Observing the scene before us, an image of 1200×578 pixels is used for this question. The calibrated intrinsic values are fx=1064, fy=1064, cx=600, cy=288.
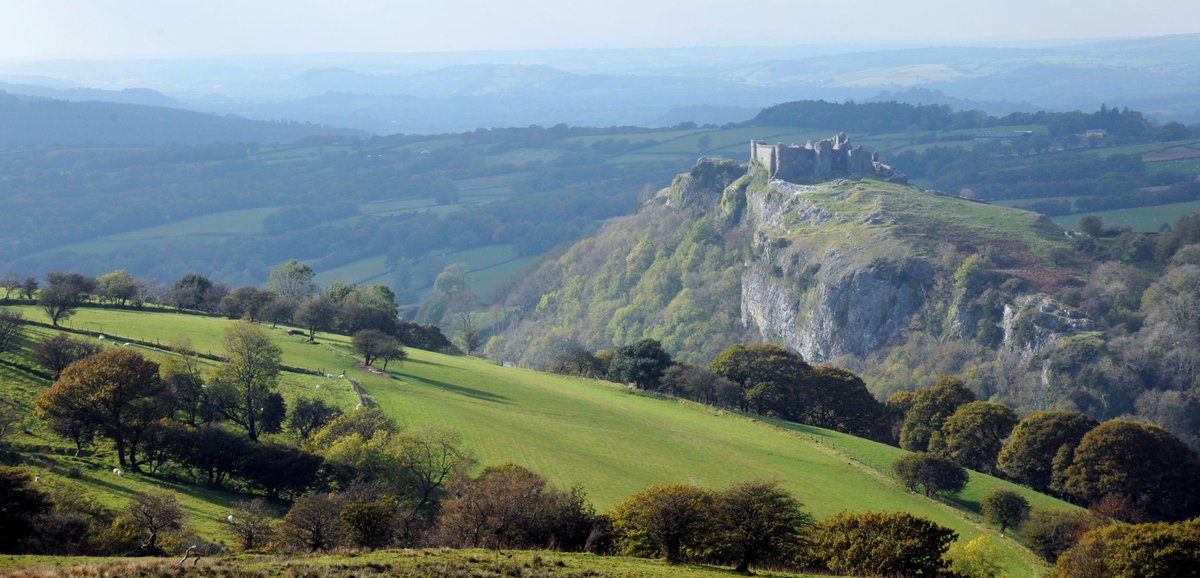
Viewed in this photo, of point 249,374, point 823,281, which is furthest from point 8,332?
point 823,281

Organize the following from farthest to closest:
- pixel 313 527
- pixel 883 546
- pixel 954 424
Result: pixel 954 424
pixel 883 546
pixel 313 527

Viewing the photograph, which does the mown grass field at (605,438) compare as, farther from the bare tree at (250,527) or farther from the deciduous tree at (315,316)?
the deciduous tree at (315,316)

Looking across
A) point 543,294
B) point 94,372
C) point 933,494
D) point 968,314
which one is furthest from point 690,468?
point 543,294

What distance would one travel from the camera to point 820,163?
146 m

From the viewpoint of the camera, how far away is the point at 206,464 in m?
43.2

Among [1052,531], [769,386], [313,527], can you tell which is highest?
[313,527]

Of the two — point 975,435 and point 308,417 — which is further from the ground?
point 308,417

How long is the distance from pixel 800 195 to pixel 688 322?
21.7 meters

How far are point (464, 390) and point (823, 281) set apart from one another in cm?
6615

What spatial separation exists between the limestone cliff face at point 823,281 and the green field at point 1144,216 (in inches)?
2005

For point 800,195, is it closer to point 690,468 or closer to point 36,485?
point 690,468

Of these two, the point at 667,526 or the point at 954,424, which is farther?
the point at 954,424

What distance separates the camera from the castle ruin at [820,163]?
145000 mm

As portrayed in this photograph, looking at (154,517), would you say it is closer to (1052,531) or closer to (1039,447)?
(1052,531)
